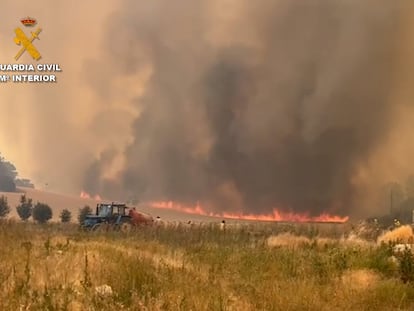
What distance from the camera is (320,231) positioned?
26.3 m

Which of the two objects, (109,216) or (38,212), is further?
(38,212)

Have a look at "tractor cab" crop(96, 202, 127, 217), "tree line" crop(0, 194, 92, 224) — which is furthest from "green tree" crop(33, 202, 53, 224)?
"tractor cab" crop(96, 202, 127, 217)

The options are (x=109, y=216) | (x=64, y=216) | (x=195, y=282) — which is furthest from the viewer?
(x=64, y=216)

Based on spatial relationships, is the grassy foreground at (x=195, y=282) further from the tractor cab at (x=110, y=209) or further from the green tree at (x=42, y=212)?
the green tree at (x=42, y=212)

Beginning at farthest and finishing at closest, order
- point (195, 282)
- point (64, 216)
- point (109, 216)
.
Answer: point (64, 216) → point (109, 216) → point (195, 282)

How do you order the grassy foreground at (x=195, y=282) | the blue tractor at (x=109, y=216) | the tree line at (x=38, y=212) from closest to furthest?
the grassy foreground at (x=195, y=282)
the blue tractor at (x=109, y=216)
the tree line at (x=38, y=212)

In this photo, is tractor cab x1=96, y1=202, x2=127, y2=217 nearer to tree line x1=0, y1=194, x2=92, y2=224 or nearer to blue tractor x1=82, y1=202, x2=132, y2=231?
blue tractor x1=82, y1=202, x2=132, y2=231

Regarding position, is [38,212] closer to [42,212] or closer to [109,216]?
[42,212]

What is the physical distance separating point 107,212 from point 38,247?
17246 mm

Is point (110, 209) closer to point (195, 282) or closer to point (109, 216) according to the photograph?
point (109, 216)

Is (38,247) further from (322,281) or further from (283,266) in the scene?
(322,281)

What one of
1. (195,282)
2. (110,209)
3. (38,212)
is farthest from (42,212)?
(195,282)


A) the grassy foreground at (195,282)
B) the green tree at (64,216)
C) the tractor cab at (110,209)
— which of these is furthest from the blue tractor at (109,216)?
the green tree at (64,216)

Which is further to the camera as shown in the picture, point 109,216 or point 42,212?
point 42,212
